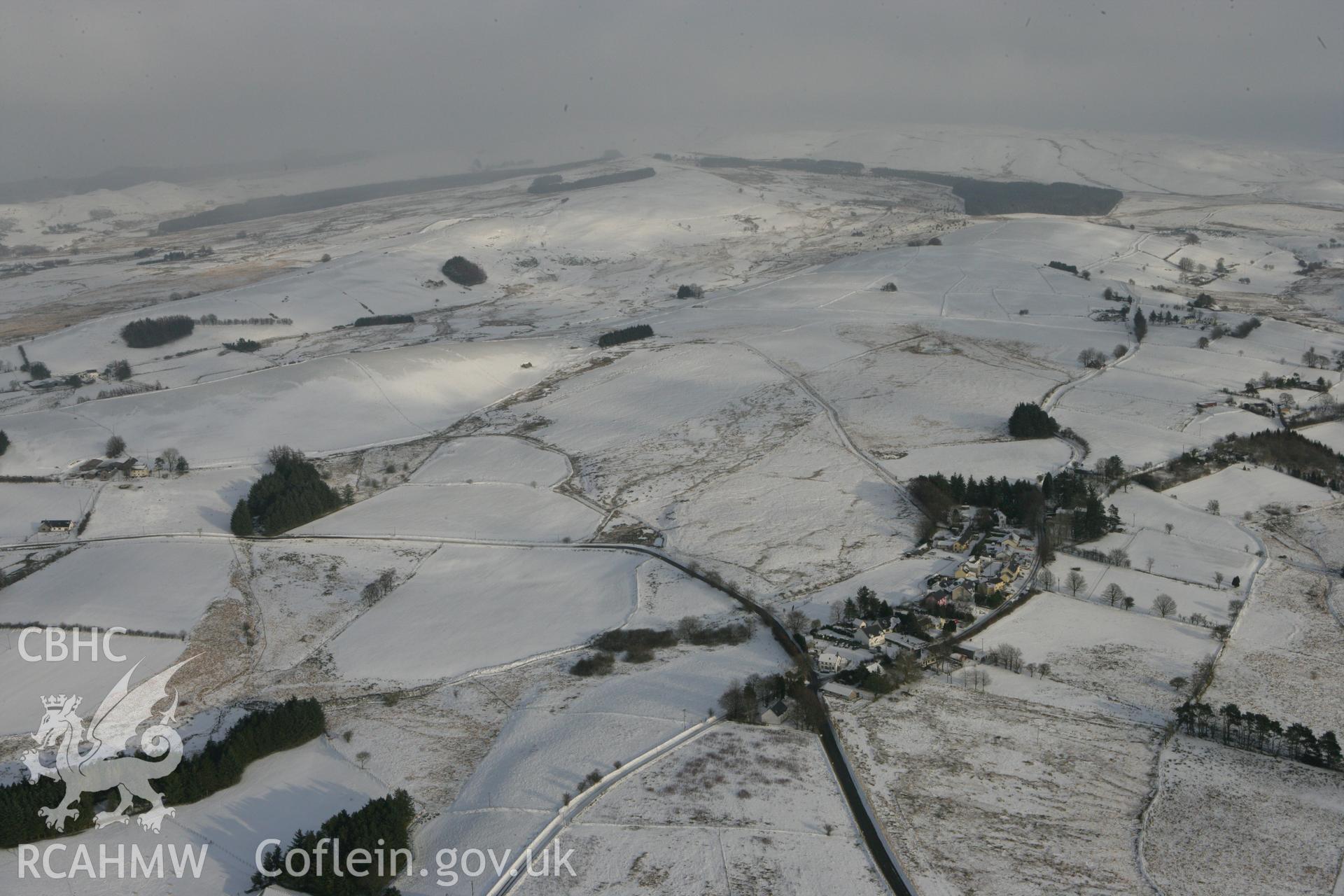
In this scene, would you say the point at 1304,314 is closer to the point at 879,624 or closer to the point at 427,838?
the point at 879,624

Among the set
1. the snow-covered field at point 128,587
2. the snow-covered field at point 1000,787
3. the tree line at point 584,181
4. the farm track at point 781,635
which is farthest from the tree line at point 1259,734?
the tree line at point 584,181

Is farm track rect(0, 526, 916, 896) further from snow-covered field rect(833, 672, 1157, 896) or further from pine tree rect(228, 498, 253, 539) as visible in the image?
pine tree rect(228, 498, 253, 539)

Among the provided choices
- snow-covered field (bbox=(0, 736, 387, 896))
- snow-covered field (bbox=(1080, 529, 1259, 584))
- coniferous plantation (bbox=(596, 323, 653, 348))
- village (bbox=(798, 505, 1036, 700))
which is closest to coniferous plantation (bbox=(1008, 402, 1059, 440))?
snow-covered field (bbox=(1080, 529, 1259, 584))

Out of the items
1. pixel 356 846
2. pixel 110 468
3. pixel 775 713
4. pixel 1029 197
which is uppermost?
pixel 1029 197

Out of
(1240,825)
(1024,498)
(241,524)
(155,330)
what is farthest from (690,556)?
(155,330)

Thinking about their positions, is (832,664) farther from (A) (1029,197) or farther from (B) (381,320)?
(A) (1029,197)
